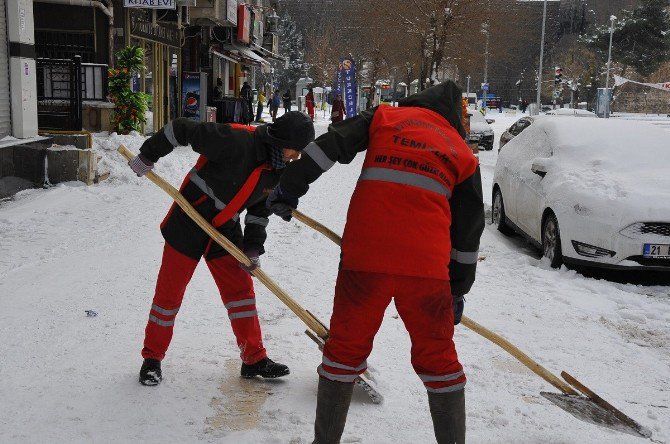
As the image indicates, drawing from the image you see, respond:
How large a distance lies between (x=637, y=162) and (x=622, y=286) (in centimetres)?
161

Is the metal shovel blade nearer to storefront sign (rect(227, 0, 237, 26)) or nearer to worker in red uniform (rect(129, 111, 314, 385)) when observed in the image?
worker in red uniform (rect(129, 111, 314, 385))

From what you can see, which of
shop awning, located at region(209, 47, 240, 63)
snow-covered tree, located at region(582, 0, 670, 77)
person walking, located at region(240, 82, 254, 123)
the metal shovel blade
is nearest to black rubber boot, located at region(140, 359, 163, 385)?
the metal shovel blade

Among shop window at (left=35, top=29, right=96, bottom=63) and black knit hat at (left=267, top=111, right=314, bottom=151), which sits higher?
shop window at (left=35, top=29, right=96, bottom=63)

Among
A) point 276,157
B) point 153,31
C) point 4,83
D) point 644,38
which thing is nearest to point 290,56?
point 644,38

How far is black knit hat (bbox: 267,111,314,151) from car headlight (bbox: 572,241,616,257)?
4.01 metres

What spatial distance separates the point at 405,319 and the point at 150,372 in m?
1.64

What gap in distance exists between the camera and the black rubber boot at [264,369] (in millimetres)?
4043

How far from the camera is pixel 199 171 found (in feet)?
12.7

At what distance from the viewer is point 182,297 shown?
12.6 feet

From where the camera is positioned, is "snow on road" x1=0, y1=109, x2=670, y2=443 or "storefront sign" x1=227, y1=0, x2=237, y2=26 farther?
"storefront sign" x1=227, y1=0, x2=237, y2=26

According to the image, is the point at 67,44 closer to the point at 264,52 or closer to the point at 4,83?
the point at 4,83

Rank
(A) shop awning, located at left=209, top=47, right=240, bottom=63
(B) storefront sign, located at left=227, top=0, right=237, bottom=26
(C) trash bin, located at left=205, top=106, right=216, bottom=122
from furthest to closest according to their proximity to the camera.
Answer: (A) shop awning, located at left=209, top=47, right=240, bottom=63, (B) storefront sign, located at left=227, top=0, right=237, bottom=26, (C) trash bin, located at left=205, top=106, right=216, bottom=122

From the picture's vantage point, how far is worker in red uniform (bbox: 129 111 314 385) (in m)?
3.70

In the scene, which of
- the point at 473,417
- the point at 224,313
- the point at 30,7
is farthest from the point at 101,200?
the point at 473,417
